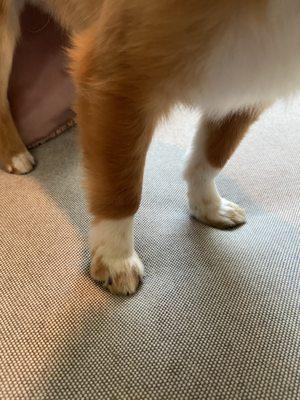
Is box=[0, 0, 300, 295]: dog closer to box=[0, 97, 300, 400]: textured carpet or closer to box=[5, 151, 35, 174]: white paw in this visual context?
box=[0, 97, 300, 400]: textured carpet

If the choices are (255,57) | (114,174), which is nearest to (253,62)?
(255,57)

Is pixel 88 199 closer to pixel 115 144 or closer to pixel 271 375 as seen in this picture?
pixel 115 144

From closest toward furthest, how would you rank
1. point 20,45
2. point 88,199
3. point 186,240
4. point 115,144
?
point 115,144, point 88,199, point 186,240, point 20,45

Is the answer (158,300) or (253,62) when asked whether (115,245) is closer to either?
(158,300)

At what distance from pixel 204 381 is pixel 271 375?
10 cm

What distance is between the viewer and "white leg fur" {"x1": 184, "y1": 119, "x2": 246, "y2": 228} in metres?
1.08

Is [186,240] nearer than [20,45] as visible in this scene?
Yes

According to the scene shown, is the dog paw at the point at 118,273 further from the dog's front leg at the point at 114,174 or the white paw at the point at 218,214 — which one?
the white paw at the point at 218,214

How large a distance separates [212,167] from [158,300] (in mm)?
345

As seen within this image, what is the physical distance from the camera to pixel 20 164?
1197 mm

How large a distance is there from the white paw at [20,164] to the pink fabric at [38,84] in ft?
0.32

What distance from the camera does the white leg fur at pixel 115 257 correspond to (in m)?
0.89

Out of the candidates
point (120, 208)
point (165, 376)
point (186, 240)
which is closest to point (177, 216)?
point (186, 240)

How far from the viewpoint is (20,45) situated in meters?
1.30
